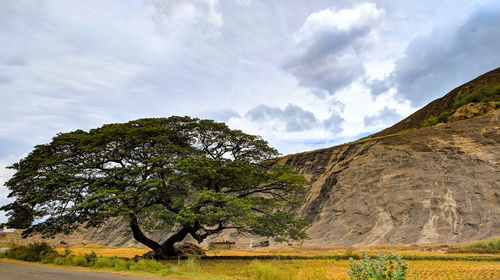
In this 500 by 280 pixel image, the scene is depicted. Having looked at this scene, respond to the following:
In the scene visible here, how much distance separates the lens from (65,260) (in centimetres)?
1636

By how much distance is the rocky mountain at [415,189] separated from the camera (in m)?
30.1

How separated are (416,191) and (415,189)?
352 millimetres

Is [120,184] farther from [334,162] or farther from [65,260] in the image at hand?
[334,162]

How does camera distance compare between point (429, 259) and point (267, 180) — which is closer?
point (429, 259)

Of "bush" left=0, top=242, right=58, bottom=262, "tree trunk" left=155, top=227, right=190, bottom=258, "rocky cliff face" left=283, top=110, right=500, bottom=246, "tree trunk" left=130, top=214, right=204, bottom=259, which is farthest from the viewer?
"rocky cliff face" left=283, top=110, right=500, bottom=246

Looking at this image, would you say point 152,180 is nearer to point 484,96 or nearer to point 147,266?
point 147,266

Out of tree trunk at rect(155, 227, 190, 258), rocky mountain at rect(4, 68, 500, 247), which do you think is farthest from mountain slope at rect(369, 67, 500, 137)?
tree trunk at rect(155, 227, 190, 258)

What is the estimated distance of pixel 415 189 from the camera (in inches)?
1363

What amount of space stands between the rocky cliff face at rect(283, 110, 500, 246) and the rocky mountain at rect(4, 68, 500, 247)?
73 millimetres

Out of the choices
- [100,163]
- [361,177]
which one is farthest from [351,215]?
[100,163]

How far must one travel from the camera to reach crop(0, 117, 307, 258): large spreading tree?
19109mm

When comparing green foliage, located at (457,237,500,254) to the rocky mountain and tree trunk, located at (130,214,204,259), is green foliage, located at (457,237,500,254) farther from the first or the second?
tree trunk, located at (130,214,204,259)

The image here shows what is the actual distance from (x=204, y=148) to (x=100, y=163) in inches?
250

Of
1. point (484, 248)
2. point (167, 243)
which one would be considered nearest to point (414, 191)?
point (484, 248)
